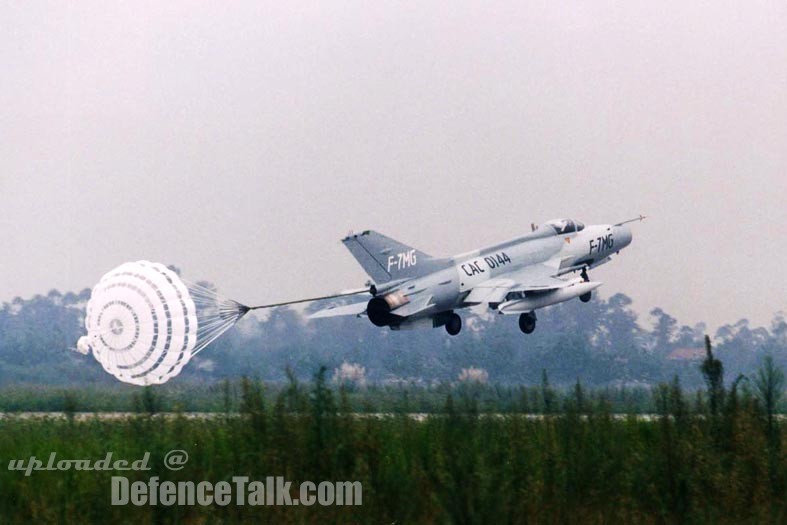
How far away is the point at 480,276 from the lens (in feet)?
92.1

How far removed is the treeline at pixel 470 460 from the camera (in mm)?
12219

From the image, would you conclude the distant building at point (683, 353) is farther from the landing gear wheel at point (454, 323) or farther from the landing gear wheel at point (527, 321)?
the landing gear wheel at point (454, 323)

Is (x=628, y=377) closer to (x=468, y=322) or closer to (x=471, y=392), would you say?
(x=468, y=322)

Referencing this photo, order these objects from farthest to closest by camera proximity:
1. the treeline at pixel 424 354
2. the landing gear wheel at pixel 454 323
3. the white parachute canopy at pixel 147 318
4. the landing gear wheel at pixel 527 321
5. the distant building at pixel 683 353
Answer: the distant building at pixel 683 353 < the treeline at pixel 424 354 < the landing gear wheel at pixel 527 321 < the landing gear wheel at pixel 454 323 < the white parachute canopy at pixel 147 318

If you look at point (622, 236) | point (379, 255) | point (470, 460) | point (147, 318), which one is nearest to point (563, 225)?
point (622, 236)

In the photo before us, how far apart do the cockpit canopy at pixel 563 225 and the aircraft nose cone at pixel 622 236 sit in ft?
5.21

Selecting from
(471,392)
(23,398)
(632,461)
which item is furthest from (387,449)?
(23,398)
